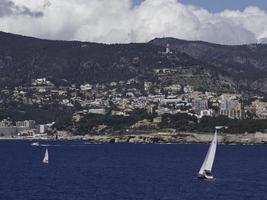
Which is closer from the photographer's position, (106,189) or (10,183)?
(106,189)

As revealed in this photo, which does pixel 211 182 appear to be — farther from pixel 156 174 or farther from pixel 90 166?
pixel 90 166

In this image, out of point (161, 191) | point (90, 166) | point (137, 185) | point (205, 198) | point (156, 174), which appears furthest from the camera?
point (90, 166)

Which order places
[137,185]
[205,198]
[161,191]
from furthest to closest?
[137,185], [161,191], [205,198]

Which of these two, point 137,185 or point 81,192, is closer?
point 81,192

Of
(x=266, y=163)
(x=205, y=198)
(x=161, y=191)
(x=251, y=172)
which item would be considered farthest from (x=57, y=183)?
(x=266, y=163)

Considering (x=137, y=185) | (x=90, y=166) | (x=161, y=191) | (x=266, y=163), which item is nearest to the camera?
(x=161, y=191)

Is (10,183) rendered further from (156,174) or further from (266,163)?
(266,163)

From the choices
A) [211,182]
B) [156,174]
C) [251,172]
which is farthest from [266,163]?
[211,182]

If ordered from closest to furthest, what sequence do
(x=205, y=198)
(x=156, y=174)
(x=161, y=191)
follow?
(x=205, y=198)
(x=161, y=191)
(x=156, y=174)
